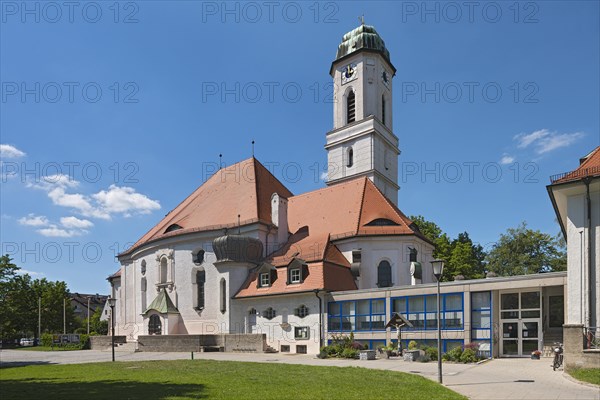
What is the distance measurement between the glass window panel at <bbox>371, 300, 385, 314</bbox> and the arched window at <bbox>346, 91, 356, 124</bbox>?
2588 centimetres

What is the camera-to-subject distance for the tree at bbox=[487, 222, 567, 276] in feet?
184

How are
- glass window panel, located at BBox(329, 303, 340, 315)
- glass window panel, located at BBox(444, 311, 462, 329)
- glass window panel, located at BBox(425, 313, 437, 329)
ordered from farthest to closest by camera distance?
1. glass window panel, located at BBox(329, 303, 340, 315)
2. glass window panel, located at BBox(425, 313, 437, 329)
3. glass window panel, located at BBox(444, 311, 462, 329)

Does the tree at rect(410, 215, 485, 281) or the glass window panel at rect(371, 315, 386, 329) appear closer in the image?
the glass window panel at rect(371, 315, 386, 329)

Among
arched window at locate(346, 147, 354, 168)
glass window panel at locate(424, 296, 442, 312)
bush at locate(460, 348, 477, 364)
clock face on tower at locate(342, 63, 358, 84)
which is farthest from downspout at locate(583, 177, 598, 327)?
clock face on tower at locate(342, 63, 358, 84)

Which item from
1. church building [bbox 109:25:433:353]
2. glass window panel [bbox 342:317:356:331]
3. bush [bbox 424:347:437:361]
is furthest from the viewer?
church building [bbox 109:25:433:353]

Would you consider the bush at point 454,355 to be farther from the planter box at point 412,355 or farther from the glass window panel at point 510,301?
the glass window panel at point 510,301

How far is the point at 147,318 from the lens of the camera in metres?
40.5

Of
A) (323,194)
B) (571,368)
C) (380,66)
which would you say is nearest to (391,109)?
(380,66)

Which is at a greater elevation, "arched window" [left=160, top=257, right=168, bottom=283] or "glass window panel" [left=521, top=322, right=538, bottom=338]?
"arched window" [left=160, top=257, right=168, bottom=283]

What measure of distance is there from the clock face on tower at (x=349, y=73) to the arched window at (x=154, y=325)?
97.8ft

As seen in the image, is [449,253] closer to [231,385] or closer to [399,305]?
[399,305]

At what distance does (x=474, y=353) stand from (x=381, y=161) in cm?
2871

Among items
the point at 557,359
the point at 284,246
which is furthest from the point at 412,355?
the point at 284,246

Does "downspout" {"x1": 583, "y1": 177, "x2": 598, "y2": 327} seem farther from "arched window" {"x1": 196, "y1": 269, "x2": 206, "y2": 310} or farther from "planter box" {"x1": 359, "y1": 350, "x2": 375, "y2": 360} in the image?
"arched window" {"x1": 196, "y1": 269, "x2": 206, "y2": 310}
